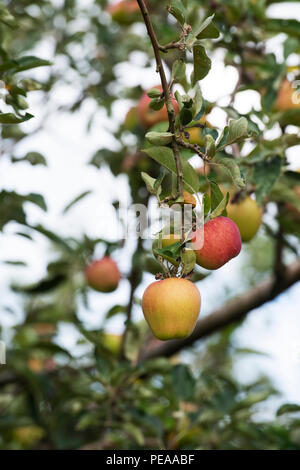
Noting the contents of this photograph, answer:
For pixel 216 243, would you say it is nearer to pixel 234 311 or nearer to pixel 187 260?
pixel 187 260

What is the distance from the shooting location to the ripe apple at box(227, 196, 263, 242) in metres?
1.16

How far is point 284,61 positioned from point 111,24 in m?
1.30

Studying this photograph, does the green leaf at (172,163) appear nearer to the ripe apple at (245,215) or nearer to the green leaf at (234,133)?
the green leaf at (234,133)

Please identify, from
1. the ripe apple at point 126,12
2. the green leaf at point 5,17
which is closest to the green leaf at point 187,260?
the green leaf at point 5,17

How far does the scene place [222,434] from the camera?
1.46 m

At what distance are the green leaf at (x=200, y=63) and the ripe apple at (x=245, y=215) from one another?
433 mm

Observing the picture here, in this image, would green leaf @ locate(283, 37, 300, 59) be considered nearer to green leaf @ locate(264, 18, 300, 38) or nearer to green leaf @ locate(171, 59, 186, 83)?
green leaf @ locate(264, 18, 300, 38)

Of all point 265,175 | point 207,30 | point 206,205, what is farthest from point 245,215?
point 207,30

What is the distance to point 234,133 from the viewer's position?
76 cm

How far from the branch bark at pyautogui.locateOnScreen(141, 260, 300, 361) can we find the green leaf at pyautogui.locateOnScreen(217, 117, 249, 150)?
93cm

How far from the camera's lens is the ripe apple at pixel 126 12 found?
1952mm

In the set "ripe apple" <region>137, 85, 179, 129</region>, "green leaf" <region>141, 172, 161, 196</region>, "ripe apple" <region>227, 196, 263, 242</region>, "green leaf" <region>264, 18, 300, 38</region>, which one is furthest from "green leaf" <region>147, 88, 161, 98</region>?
"green leaf" <region>264, 18, 300, 38</region>
